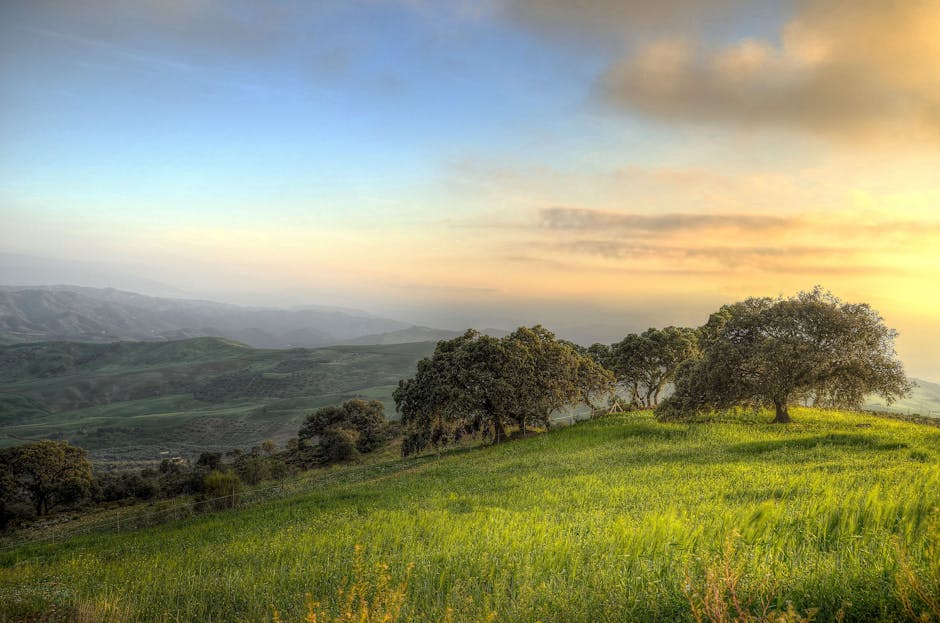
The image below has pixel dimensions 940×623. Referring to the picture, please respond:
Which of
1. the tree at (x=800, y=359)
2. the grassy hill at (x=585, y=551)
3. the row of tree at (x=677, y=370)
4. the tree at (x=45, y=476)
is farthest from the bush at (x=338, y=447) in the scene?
the tree at (x=800, y=359)

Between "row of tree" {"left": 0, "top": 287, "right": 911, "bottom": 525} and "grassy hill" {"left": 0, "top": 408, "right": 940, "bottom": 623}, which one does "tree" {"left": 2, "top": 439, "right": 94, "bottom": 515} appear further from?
"grassy hill" {"left": 0, "top": 408, "right": 940, "bottom": 623}

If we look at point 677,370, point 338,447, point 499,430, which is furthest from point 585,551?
point 338,447

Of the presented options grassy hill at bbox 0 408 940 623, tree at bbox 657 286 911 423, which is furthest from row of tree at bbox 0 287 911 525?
grassy hill at bbox 0 408 940 623

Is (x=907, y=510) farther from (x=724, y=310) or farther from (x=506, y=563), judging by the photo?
→ (x=724, y=310)

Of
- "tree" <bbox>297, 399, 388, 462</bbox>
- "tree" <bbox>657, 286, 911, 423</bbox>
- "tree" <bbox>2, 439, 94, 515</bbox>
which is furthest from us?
"tree" <bbox>297, 399, 388, 462</bbox>

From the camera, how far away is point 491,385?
42.0 metres

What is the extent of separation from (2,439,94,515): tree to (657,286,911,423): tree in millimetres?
72019

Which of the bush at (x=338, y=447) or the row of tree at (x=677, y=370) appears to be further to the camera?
the bush at (x=338, y=447)

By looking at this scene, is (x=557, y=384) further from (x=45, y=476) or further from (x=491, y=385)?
(x=45, y=476)

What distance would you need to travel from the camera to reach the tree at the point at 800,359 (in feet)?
91.5

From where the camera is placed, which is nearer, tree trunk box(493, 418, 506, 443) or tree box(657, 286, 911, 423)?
tree box(657, 286, 911, 423)

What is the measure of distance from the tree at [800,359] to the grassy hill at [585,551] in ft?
25.0

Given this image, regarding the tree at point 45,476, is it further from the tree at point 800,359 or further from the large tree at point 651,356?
the tree at point 800,359

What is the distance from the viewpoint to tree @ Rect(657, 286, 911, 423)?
91.5ft
